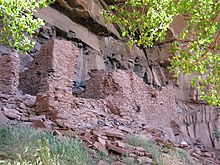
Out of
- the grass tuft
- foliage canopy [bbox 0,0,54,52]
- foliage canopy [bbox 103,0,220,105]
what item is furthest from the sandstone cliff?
foliage canopy [bbox 103,0,220,105]

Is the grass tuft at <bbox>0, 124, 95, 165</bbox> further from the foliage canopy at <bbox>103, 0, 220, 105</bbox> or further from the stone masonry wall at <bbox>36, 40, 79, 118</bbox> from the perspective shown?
the foliage canopy at <bbox>103, 0, 220, 105</bbox>

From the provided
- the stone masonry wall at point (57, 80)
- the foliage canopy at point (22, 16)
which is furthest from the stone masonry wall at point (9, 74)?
the foliage canopy at point (22, 16)

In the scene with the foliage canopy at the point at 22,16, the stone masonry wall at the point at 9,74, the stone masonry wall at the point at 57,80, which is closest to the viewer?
the foliage canopy at the point at 22,16

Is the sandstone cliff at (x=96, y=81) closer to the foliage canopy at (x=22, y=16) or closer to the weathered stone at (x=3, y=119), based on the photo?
the weathered stone at (x=3, y=119)

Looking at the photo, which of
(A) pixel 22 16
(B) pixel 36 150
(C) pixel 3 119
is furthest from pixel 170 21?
(C) pixel 3 119

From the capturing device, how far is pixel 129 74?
443 inches

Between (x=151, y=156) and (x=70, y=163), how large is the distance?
2.28m

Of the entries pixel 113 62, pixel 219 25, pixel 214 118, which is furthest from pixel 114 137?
pixel 214 118

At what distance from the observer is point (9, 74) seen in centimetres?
920

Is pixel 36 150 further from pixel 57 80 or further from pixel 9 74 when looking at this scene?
pixel 9 74

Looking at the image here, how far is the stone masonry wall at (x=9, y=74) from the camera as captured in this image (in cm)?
909

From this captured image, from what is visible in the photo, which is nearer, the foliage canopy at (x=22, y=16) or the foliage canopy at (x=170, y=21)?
the foliage canopy at (x=22, y=16)

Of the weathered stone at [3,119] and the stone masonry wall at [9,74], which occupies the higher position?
the stone masonry wall at [9,74]

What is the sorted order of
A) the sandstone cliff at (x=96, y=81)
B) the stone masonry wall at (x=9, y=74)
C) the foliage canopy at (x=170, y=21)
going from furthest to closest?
1. the stone masonry wall at (x=9, y=74)
2. the sandstone cliff at (x=96, y=81)
3. the foliage canopy at (x=170, y=21)
